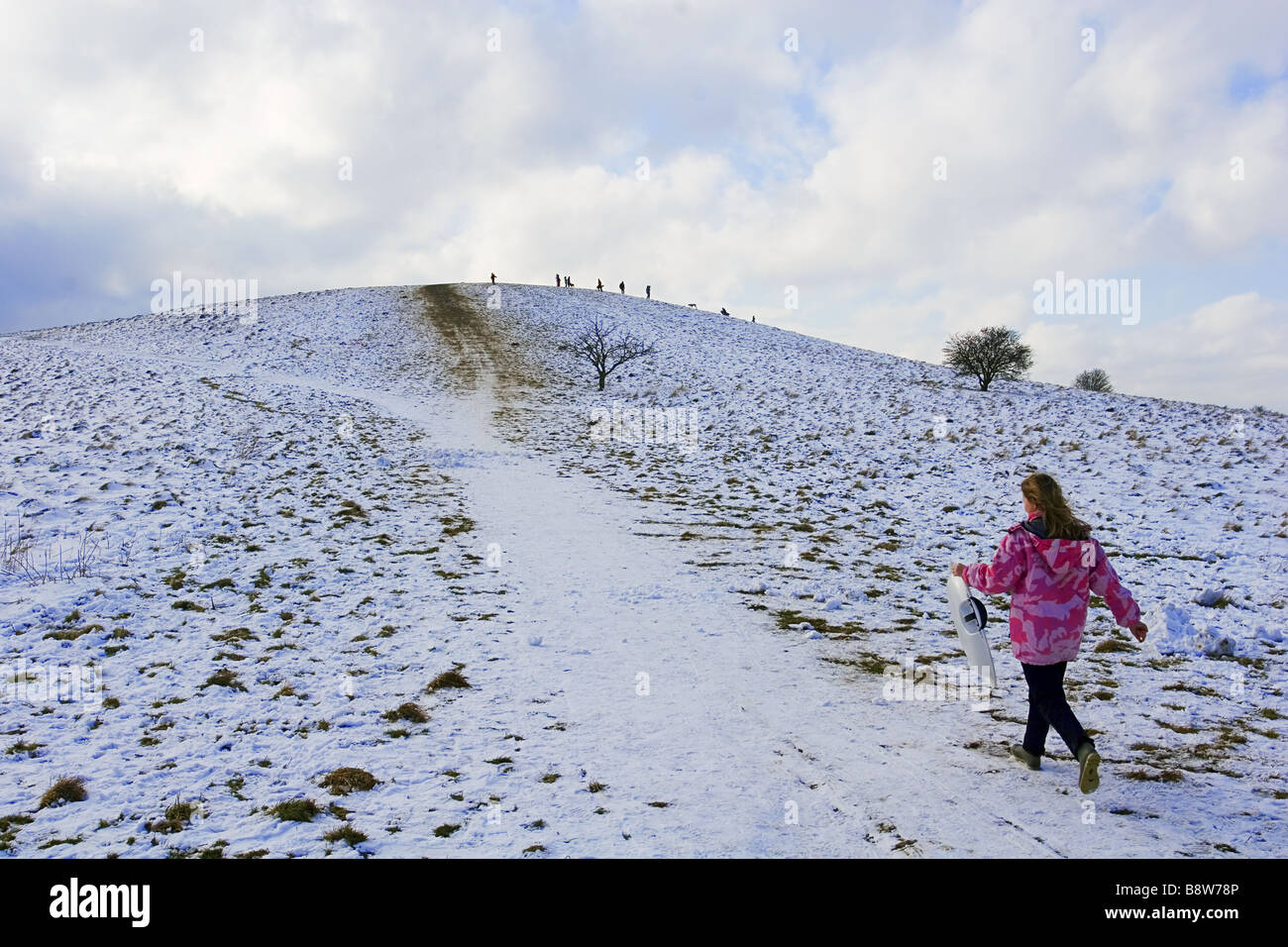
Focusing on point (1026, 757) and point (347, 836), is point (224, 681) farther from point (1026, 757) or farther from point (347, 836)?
point (1026, 757)

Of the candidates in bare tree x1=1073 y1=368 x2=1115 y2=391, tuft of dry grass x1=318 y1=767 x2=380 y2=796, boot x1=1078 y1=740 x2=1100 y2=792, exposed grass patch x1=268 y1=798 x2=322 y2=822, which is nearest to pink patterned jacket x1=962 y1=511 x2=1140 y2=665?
boot x1=1078 y1=740 x2=1100 y2=792

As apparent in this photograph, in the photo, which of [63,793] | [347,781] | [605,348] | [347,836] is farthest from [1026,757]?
[605,348]

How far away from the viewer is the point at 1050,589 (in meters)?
4.86

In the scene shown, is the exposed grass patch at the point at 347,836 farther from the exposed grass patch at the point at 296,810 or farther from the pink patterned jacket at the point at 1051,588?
the pink patterned jacket at the point at 1051,588

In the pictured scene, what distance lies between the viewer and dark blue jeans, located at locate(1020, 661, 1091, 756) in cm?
467

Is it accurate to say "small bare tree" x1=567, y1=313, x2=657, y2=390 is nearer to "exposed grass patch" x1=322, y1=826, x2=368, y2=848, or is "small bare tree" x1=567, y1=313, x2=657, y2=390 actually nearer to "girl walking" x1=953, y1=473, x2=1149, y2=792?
"girl walking" x1=953, y1=473, x2=1149, y2=792

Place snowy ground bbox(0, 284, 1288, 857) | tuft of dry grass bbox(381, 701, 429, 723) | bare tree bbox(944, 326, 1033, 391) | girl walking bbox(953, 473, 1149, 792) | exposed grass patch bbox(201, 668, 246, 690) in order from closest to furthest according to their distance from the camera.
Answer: snowy ground bbox(0, 284, 1288, 857) → girl walking bbox(953, 473, 1149, 792) → tuft of dry grass bbox(381, 701, 429, 723) → exposed grass patch bbox(201, 668, 246, 690) → bare tree bbox(944, 326, 1033, 391)

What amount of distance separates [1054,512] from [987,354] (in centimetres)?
2956

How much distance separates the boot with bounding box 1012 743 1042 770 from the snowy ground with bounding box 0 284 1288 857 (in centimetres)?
15

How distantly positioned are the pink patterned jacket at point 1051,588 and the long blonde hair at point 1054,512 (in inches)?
2.4

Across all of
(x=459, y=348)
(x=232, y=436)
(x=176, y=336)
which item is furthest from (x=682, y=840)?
(x=176, y=336)

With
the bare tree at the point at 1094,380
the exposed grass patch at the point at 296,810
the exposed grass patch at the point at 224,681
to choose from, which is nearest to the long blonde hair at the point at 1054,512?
the exposed grass patch at the point at 296,810
